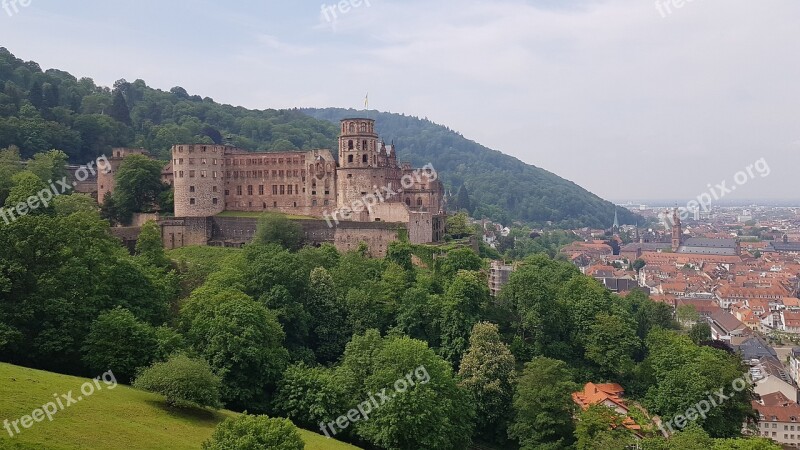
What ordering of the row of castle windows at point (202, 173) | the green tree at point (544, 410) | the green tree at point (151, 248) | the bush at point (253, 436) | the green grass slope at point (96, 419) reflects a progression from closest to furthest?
the green grass slope at point (96, 419) → the bush at point (253, 436) → the green tree at point (544, 410) → the green tree at point (151, 248) → the row of castle windows at point (202, 173)

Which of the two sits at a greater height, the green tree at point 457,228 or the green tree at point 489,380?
the green tree at point 457,228

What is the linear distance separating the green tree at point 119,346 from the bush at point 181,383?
2.11 m

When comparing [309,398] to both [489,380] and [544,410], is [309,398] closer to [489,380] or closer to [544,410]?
[489,380]

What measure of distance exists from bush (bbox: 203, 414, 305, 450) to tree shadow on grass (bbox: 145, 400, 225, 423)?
606cm

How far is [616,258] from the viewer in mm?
191125

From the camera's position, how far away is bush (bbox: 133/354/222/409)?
3244 centimetres

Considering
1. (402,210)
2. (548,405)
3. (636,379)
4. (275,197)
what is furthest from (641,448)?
(275,197)

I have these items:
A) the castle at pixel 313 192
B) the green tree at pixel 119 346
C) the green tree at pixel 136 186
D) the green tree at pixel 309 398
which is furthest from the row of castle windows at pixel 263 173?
the green tree at pixel 119 346

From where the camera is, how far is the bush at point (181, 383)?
32.4 meters

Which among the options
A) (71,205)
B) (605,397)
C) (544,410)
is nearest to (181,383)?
(544,410)

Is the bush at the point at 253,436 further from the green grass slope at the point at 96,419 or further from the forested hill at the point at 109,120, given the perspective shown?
the forested hill at the point at 109,120

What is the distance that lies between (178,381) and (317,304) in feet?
71.3

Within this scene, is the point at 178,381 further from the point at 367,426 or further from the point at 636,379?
the point at 636,379

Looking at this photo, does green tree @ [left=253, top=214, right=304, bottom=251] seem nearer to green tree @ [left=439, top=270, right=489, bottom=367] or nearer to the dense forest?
the dense forest
